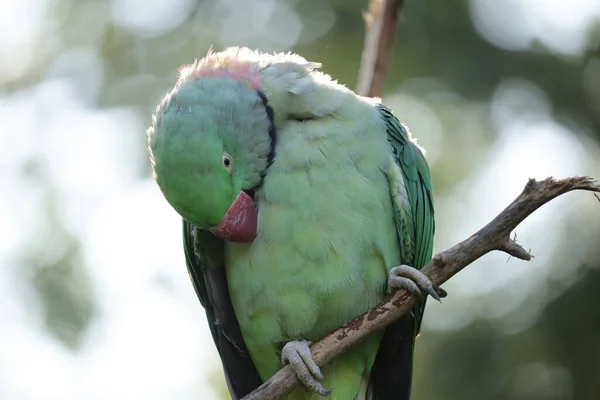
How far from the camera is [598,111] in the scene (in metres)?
5.36

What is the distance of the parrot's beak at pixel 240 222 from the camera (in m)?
2.95

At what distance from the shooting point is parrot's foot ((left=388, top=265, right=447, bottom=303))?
2.73m

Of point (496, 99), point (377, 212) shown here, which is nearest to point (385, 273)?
point (377, 212)

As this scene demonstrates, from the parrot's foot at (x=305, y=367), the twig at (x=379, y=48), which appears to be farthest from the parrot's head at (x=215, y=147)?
the twig at (x=379, y=48)

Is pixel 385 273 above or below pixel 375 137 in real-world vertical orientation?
below

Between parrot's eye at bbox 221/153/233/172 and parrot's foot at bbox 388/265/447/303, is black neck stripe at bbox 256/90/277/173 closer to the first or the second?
parrot's eye at bbox 221/153/233/172

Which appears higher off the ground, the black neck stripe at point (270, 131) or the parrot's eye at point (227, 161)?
the black neck stripe at point (270, 131)

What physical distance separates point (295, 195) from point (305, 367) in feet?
2.31

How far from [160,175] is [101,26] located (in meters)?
3.30

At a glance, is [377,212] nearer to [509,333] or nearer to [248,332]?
[248,332]

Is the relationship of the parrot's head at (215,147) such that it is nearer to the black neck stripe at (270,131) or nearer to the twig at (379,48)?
the black neck stripe at (270,131)

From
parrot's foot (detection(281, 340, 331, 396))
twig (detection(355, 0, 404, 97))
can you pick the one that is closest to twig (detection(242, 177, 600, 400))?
parrot's foot (detection(281, 340, 331, 396))

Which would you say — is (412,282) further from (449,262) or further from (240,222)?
(240,222)

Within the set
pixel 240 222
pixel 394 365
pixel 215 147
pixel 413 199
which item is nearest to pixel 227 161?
pixel 215 147
